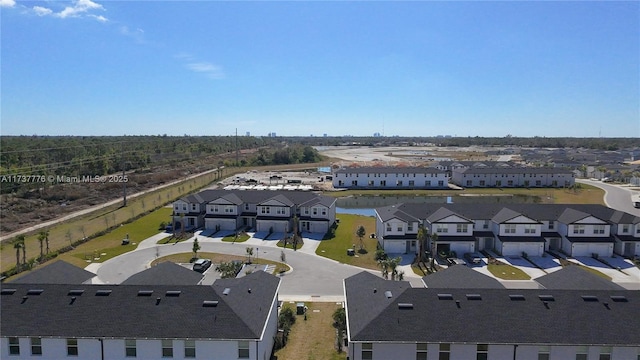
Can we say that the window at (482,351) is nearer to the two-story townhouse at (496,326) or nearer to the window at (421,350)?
the two-story townhouse at (496,326)

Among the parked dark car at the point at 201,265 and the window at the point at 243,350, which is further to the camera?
the parked dark car at the point at 201,265

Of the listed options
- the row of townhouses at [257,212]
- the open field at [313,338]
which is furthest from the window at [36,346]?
the row of townhouses at [257,212]

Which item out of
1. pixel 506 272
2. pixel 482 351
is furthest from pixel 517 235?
pixel 482 351

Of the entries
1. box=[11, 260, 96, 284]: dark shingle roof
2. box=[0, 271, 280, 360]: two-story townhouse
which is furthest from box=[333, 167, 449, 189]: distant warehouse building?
box=[0, 271, 280, 360]: two-story townhouse

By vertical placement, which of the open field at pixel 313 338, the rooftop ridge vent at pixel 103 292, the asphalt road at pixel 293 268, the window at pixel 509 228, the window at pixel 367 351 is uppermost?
the rooftop ridge vent at pixel 103 292

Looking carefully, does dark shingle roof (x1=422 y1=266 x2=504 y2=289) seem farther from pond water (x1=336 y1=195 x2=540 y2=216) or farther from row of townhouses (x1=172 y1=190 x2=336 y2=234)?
pond water (x1=336 y1=195 x2=540 y2=216)

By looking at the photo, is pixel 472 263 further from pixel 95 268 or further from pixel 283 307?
pixel 95 268

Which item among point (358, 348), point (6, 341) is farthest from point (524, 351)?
point (6, 341)
